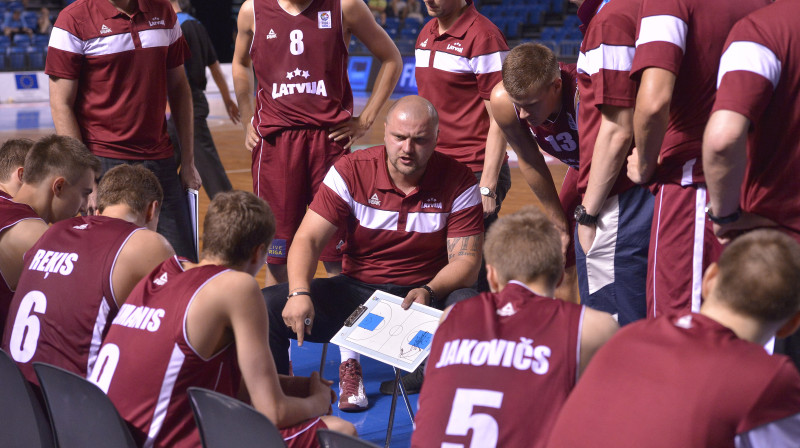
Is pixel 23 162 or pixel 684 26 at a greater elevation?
pixel 684 26

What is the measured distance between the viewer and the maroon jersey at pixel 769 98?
227 cm

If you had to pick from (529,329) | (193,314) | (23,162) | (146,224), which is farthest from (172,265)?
(23,162)

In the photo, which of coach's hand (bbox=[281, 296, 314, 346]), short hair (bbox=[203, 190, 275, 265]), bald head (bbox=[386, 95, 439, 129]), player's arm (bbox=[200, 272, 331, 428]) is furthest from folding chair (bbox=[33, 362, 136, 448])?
bald head (bbox=[386, 95, 439, 129])

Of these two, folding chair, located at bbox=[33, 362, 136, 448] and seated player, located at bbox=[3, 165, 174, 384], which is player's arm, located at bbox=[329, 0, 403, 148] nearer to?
seated player, located at bbox=[3, 165, 174, 384]

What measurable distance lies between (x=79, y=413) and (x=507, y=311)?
3.45 ft

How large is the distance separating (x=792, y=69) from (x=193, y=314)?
5.36 ft

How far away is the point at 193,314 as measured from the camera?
7.55ft

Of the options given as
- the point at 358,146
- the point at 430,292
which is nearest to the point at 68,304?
the point at 430,292

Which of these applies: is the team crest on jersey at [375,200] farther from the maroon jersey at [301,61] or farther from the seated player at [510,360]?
the seated player at [510,360]

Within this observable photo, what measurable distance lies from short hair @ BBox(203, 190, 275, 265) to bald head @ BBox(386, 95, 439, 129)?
47.0 inches

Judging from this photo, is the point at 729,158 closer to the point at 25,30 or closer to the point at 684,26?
the point at 684,26

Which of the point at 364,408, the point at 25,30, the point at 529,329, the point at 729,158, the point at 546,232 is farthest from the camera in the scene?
the point at 25,30

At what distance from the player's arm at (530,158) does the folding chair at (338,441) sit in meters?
2.13

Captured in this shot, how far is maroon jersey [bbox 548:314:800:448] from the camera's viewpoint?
1.57 meters
